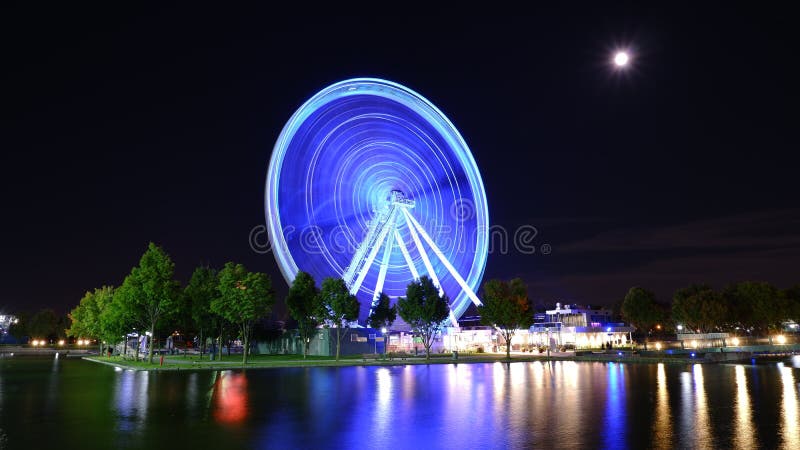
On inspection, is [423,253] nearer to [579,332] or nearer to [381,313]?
[381,313]

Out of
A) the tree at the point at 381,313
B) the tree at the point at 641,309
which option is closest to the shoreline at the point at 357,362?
the tree at the point at 381,313

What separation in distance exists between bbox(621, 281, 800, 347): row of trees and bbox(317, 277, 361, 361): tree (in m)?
48.0

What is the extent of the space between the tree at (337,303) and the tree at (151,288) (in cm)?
1254

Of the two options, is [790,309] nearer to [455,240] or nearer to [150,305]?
[455,240]

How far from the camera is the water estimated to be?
12.1m

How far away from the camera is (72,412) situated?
16750 millimetres

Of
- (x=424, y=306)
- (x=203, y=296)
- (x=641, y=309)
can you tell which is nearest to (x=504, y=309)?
(x=424, y=306)

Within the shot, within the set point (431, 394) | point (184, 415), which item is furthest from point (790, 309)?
point (184, 415)

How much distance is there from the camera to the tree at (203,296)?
53.1 metres

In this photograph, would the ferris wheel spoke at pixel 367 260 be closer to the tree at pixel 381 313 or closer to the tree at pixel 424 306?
the tree at pixel 424 306

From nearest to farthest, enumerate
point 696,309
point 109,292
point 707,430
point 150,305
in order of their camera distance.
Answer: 1. point 707,430
2. point 150,305
3. point 109,292
4. point 696,309

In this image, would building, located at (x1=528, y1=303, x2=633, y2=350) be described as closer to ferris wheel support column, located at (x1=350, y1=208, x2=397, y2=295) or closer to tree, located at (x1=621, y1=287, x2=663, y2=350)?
tree, located at (x1=621, y1=287, x2=663, y2=350)

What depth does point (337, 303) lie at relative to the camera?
169 feet

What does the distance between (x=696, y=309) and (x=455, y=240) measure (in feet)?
136
